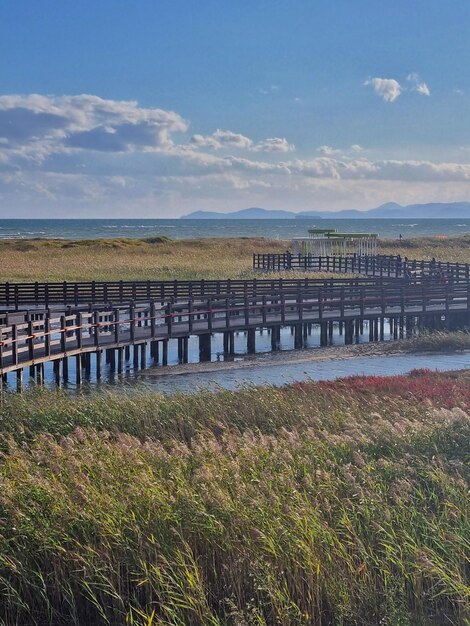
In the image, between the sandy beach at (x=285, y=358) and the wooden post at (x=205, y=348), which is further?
the wooden post at (x=205, y=348)

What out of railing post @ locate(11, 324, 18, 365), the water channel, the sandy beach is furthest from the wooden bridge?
the sandy beach

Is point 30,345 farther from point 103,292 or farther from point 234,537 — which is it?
point 103,292

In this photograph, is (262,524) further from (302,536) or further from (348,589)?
(348,589)

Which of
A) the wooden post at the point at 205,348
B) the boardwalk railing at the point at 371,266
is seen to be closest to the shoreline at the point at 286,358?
the wooden post at the point at 205,348

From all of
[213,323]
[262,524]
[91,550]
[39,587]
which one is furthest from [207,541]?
[213,323]

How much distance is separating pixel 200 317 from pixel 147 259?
40.6 metres

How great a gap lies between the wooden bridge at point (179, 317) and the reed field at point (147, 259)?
14473mm

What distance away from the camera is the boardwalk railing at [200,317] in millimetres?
25984

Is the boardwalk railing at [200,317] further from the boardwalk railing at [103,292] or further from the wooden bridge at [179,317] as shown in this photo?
the boardwalk railing at [103,292]

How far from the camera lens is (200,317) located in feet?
127

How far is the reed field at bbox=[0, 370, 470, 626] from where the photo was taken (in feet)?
26.5

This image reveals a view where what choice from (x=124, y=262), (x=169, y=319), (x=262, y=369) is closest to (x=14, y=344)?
(x=169, y=319)

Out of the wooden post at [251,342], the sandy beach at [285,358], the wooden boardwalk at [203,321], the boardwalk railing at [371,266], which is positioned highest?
the boardwalk railing at [371,266]

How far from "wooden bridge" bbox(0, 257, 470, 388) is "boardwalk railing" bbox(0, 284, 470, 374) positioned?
0.13 ft
